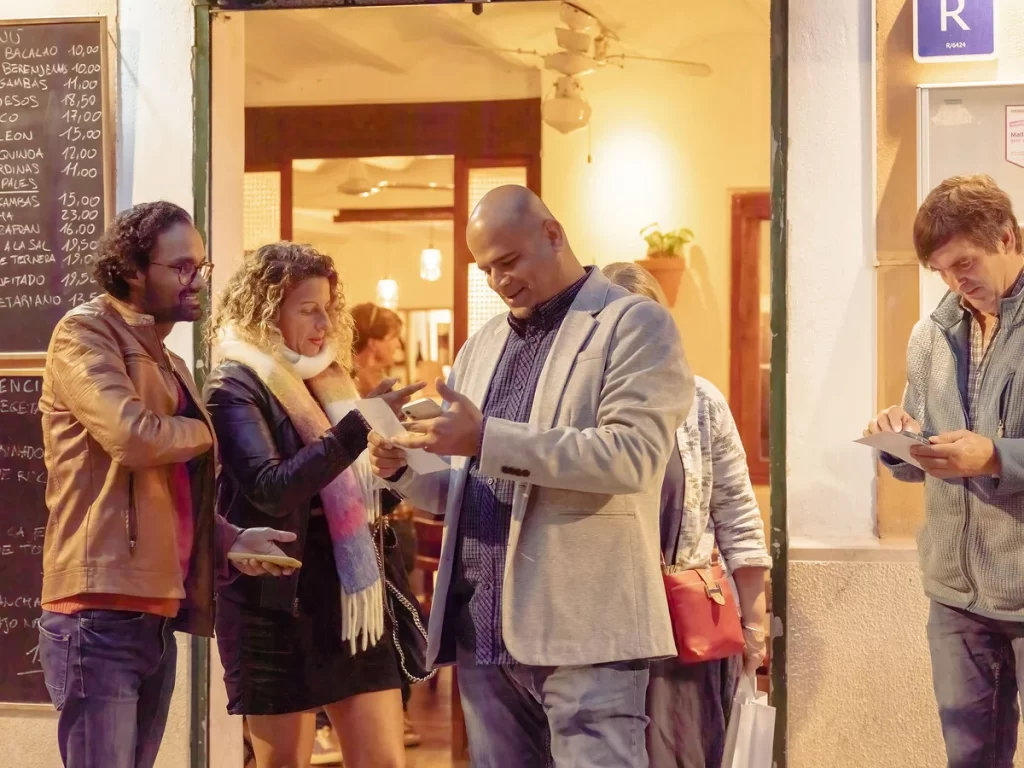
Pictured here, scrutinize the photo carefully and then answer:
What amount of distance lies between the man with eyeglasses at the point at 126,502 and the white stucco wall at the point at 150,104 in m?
0.99

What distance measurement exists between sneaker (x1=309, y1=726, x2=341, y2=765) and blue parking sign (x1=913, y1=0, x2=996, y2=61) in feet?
11.8

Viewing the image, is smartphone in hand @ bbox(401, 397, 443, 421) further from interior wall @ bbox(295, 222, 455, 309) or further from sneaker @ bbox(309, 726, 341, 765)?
interior wall @ bbox(295, 222, 455, 309)

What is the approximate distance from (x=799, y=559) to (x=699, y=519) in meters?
0.63

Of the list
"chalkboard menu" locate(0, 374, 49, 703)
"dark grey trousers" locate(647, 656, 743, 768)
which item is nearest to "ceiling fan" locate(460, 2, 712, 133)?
A: "chalkboard menu" locate(0, 374, 49, 703)

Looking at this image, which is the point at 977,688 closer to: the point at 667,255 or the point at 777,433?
the point at 777,433

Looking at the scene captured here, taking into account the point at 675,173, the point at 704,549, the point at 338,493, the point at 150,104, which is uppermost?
the point at 675,173

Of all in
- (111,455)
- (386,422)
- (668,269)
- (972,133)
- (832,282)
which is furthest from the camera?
(668,269)

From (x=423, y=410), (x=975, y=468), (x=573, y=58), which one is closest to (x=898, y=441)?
(x=975, y=468)

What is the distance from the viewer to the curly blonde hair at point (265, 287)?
126 inches

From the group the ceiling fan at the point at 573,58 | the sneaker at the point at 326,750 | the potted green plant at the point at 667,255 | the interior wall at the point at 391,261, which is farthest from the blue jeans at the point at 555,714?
the interior wall at the point at 391,261

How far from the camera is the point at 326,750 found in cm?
515

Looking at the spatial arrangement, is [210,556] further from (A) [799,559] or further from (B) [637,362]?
(A) [799,559]

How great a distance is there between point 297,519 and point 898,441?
151 cm

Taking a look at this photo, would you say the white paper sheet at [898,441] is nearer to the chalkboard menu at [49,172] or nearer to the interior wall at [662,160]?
the chalkboard menu at [49,172]
